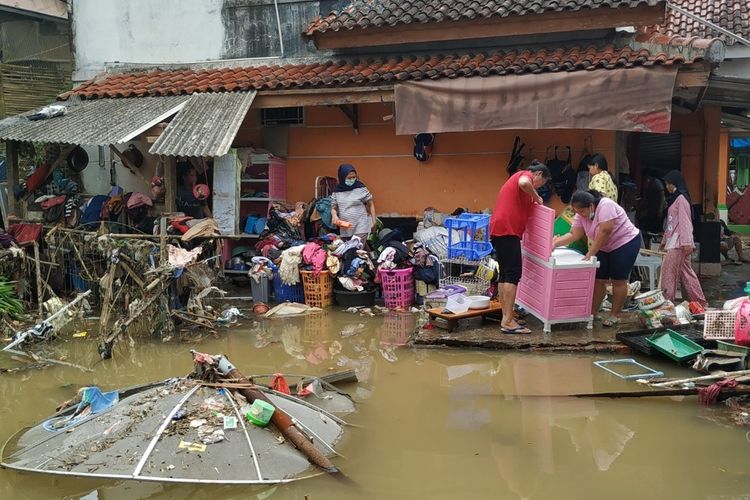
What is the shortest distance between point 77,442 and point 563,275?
4.82 metres

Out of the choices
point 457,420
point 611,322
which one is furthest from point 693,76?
point 457,420

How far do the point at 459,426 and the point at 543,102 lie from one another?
5.33 m

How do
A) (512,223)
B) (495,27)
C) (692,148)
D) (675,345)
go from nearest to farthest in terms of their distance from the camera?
(675,345), (512,223), (495,27), (692,148)

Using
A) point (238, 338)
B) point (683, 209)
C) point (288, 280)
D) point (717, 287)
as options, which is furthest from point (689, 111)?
point (238, 338)

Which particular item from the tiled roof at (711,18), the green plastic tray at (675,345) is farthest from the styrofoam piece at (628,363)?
the tiled roof at (711,18)

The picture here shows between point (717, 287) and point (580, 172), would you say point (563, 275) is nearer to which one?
point (580, 172)

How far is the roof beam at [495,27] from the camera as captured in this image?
30.0 feet

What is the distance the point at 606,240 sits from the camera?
721cm

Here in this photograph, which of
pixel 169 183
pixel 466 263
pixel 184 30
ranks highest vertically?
pixel 184 30

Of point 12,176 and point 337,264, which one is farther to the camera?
point 12,176

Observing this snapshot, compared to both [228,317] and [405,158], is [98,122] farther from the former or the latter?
[405,158]

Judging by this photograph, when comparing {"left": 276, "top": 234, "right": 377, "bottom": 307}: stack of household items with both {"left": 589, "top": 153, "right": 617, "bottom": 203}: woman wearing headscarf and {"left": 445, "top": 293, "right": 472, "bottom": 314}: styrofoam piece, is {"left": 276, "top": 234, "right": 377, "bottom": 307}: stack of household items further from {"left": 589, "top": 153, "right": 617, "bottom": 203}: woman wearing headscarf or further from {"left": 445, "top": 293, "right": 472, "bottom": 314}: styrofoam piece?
{"left": 589, "top": 153, "right": 617, "bottom": 203}: woman wearing headscarf

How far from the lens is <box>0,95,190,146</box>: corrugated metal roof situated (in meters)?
9.50

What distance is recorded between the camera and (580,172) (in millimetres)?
9719
